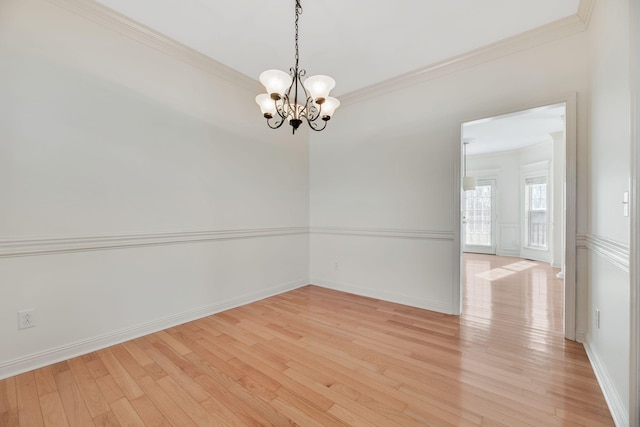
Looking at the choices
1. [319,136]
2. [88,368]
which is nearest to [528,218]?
[319,136]

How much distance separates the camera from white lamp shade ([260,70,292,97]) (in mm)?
1912

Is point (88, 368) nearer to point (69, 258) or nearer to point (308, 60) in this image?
point (69, 258)

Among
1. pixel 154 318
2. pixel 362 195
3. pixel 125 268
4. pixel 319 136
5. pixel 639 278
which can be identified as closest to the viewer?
pixel 639 278

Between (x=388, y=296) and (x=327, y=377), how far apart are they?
5.91ft

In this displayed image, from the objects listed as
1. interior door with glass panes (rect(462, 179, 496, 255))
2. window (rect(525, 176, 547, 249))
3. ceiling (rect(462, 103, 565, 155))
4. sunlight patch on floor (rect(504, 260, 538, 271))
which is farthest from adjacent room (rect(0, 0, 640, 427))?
interior door with glass panes (rect(462, 179, 496, 255))

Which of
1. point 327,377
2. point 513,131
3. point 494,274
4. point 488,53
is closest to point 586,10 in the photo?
point 488,53

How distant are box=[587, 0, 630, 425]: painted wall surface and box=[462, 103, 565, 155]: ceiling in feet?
6.89

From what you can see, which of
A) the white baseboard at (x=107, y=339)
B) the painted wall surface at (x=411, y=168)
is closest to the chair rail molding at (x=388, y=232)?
the painted wall surface at (x=411, y=168)

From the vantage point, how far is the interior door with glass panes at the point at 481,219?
740 centimetres

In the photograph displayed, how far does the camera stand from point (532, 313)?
3025 mm

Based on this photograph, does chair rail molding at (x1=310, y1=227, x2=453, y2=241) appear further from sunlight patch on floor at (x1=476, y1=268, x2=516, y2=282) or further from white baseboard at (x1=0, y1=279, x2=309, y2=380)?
sunlight patch on floor at (x1=476, y1=268, x2=516, y2=282)

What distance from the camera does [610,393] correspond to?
1.57m

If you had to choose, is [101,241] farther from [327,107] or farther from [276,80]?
[327,107]

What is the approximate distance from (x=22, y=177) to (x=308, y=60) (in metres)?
2.65
